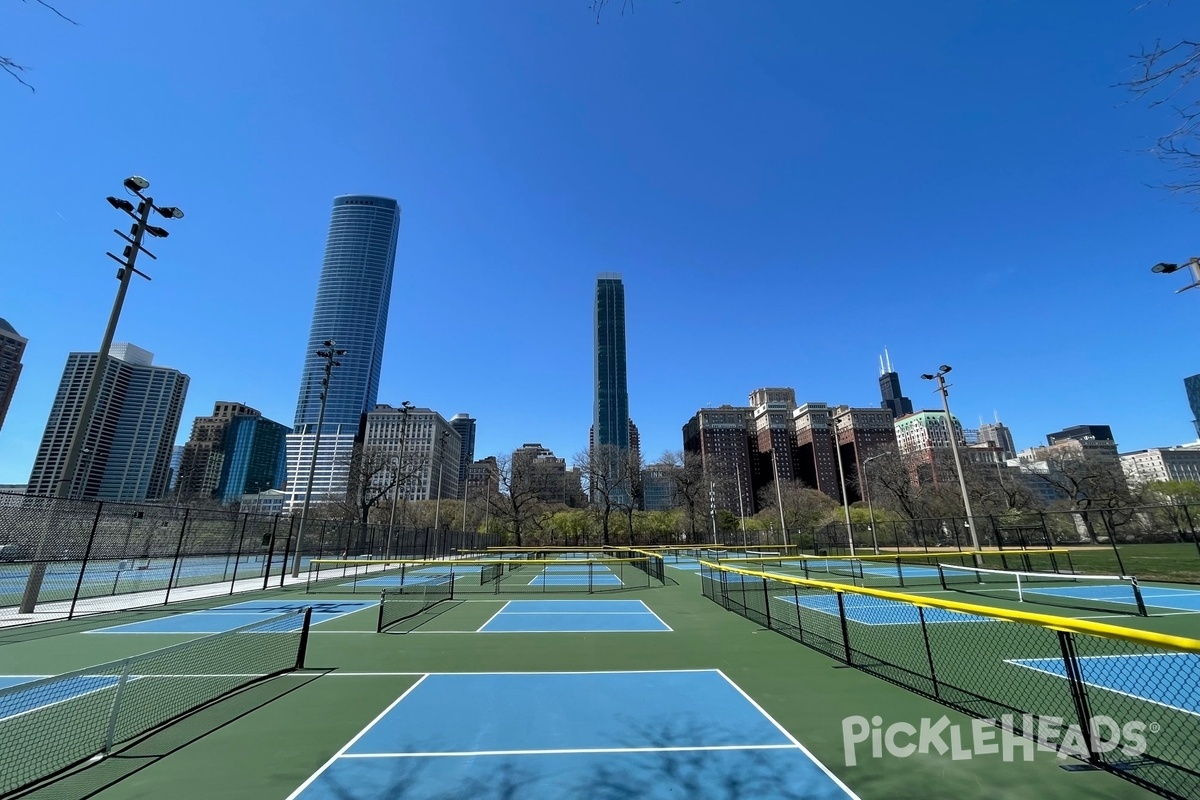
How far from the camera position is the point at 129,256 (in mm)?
15117

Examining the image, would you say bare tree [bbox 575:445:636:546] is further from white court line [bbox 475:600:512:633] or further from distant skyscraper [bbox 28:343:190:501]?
distant skyscraper [bbox 28:343:190:501]

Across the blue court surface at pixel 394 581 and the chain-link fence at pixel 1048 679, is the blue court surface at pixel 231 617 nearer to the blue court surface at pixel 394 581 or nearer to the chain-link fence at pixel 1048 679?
the blue court surface at pixel 394 581

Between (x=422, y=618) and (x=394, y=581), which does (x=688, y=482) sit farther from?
(x=422, y=618)

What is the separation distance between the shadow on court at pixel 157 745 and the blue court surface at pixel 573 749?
6.20 feet

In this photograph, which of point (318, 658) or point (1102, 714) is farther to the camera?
point (318, 658)

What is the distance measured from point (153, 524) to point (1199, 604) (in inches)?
1528

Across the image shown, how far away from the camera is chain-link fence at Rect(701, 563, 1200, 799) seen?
15.6ft

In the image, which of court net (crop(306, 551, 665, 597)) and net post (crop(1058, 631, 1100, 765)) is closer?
net post (crop(1058, 631, 1100, 765))

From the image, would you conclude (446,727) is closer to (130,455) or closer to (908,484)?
(908,484)

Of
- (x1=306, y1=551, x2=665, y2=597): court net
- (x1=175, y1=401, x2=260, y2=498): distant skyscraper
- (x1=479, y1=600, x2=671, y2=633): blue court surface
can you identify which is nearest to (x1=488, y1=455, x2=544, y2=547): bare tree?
(x1=306, y1=551, x2=665, y2=597): court net

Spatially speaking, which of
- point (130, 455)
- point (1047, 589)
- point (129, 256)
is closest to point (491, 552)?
point (129, 256)

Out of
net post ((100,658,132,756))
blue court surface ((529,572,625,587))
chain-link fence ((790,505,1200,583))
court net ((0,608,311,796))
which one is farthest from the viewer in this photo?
chain-link fence ((790,505,1200,583))

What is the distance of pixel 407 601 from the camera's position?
53.3 ft

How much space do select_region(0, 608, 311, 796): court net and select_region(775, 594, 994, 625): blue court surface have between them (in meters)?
11.3
